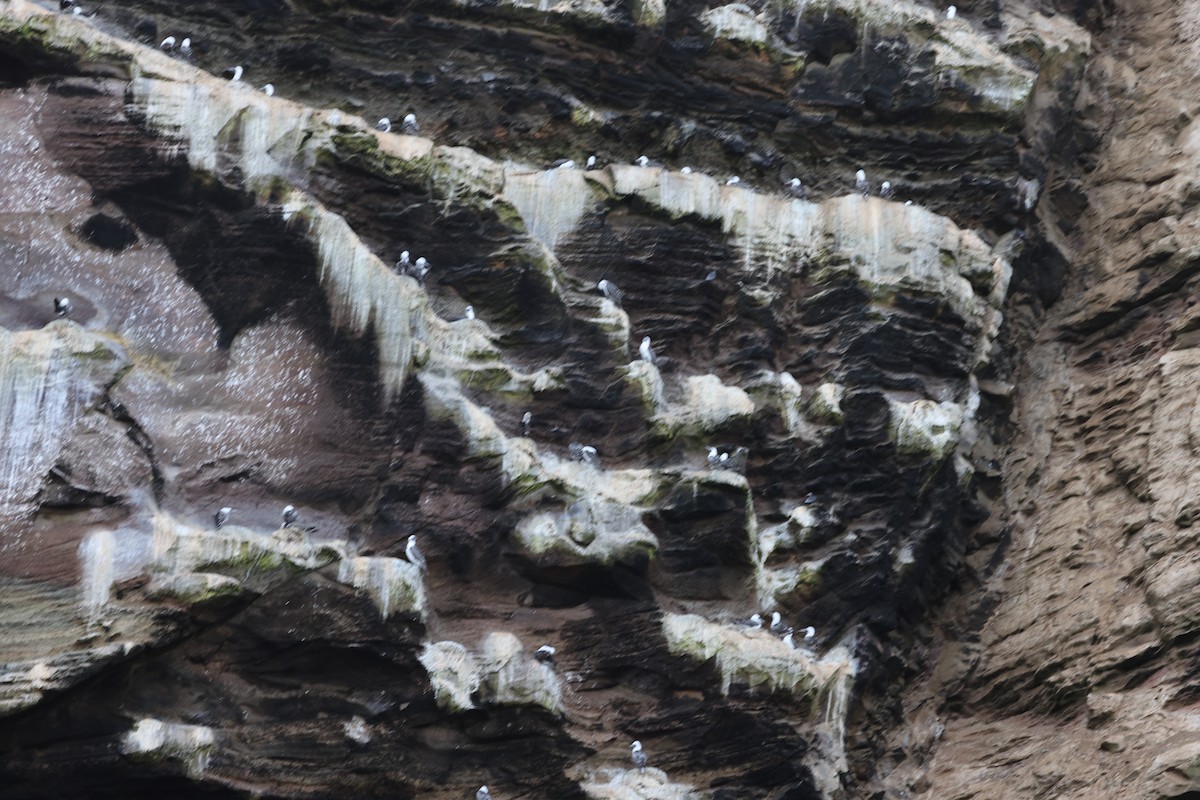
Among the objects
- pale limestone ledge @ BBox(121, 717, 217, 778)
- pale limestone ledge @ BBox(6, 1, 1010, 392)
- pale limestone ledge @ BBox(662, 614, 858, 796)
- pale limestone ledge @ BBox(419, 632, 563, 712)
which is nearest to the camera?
pale limestone ledge @ BBox(121, 717, 217, 778)

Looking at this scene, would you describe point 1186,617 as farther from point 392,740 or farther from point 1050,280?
point 392,740

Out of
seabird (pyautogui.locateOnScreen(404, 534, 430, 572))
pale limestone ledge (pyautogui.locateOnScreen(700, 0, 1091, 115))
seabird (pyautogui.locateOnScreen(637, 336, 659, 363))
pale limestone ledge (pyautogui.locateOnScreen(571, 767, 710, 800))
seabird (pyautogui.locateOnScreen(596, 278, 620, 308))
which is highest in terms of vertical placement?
pale limestone ledge (pyautogui.locateOnScreen(700, 0, 1091, 115))

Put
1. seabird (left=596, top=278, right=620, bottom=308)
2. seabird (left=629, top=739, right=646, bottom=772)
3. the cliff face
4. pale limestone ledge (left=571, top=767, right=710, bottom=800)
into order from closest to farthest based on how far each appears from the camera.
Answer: the cliff face
pale limestone ledge (left=571, top=767, right=710, bottom=800)
seabird (left=629, top=739, right=646, bottom=772)
seabird (left=596, top=278, right=620, bottom=308)

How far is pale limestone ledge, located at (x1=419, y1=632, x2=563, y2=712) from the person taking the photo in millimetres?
17469

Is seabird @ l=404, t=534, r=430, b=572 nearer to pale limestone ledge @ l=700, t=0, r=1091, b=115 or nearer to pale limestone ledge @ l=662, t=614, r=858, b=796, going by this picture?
pale limestone ledge @ l=662, t=614, r=858, b=796

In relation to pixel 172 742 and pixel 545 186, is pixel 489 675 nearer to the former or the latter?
pixel 172 742

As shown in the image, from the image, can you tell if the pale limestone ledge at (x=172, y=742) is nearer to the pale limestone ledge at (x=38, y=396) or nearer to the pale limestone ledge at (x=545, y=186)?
the pale limestone ledge at (x=38, y=396)

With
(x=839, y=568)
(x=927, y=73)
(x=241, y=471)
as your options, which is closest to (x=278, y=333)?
(x=241, y=471)

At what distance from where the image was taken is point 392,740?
56.7ft

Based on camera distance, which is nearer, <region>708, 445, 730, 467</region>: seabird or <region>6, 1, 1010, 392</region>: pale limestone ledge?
<region>6, 1, 1010, 392</region>: pale limestone ledge

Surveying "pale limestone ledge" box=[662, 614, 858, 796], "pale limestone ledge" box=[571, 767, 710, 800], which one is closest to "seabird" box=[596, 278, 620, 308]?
"pale limestone ledge" box=[662, 614, 858, 796]

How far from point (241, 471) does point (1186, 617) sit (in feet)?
36.2

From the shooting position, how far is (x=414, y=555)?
1808 centimetres

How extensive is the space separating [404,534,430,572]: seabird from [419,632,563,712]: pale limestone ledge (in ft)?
3.04
